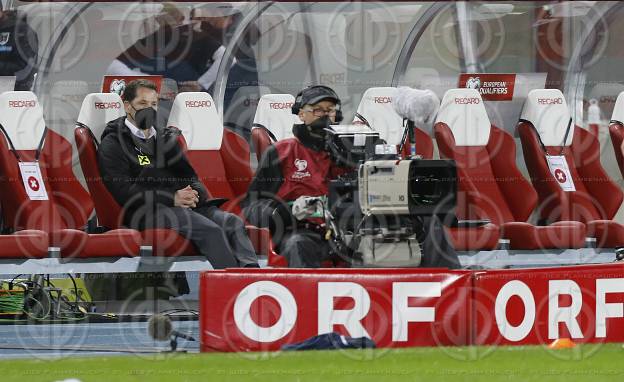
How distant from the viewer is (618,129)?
8.26 metres

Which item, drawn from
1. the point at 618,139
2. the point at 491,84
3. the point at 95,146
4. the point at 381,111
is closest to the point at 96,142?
the point at 95,146

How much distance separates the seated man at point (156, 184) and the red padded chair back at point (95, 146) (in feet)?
0.45

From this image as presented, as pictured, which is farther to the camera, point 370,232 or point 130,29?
point 130,29

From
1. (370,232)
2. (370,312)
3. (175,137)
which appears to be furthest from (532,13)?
(370,312)

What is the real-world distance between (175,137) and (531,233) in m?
2.07

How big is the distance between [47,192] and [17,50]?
856 millimetres

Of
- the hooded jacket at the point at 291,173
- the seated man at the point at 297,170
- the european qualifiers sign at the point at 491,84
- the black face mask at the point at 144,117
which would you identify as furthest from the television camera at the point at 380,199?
the european qualifiers sign at the point at 491,84

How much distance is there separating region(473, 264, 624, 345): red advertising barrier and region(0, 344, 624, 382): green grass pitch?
0.15 m

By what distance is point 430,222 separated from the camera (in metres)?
6.12

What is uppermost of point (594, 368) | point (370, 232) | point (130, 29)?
point (130, 29)

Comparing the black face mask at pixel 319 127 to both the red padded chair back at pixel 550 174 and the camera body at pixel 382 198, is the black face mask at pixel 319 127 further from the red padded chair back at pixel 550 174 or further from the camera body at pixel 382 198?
the red padded chair back at pixel 550 174

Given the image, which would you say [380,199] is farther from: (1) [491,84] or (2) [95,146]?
(1) [491,84]

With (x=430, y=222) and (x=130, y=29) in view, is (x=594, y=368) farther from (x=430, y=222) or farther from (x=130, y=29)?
(x=130, y=29)

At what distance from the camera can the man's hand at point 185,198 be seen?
7.14 m
